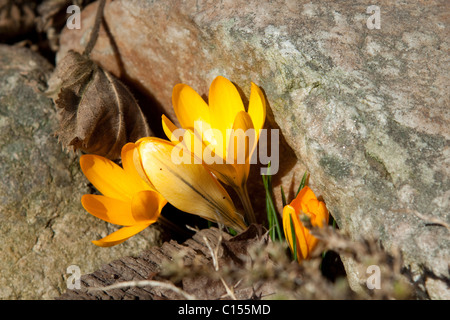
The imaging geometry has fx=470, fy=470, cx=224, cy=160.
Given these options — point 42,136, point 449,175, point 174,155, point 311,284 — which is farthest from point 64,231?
point 449,175

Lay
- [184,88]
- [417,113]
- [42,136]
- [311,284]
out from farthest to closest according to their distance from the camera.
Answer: [42,136] → [184,88] → [417,113] → [311,284]

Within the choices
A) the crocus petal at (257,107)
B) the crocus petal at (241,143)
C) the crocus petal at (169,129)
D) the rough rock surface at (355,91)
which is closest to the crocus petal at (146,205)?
the crocus petal at (169,129)

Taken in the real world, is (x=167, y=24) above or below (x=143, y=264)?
above

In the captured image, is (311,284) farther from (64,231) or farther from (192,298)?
(64,231)

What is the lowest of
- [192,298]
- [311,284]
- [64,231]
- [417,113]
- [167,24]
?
[64,231]

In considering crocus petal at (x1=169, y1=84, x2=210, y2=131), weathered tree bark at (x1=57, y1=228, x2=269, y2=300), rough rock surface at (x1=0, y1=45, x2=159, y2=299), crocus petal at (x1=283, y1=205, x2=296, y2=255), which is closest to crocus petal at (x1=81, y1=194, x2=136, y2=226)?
weathered tree bark at (x1=57, y1=228, x2=269, y2=300)

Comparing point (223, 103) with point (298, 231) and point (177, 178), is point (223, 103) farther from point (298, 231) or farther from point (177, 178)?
point (298, 231)

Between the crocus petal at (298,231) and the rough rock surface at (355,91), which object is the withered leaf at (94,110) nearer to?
the rough rock surface at (355,91)
